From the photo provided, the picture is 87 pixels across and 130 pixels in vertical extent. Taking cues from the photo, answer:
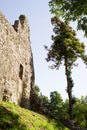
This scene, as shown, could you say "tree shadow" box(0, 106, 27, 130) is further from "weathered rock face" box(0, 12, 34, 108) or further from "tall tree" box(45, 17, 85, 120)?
"tall tree" box(45, 17, 85, 120)

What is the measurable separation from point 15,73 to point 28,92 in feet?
10.2

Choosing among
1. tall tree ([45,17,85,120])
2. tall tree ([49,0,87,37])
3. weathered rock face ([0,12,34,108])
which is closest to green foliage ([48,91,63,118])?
tall tree ([45,17,85,120])

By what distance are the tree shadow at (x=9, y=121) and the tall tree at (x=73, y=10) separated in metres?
6.02

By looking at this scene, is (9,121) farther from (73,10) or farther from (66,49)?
(66,49)

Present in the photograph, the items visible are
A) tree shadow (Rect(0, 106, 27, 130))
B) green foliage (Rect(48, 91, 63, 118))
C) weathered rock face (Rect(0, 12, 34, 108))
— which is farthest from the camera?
green foliage (Rect(48, 91, 63, 118))

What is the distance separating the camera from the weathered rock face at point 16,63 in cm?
1534

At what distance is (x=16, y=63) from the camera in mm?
17609

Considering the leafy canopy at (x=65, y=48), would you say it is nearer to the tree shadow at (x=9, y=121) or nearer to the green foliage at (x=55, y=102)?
the tree shadow at (x=9, y=121)

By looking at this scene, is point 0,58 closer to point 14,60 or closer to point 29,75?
point 14,60

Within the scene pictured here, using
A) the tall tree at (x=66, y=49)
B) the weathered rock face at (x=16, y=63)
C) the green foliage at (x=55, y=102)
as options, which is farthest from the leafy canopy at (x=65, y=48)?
the green foliage at (x=55, y=102)

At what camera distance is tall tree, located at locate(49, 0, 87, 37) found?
42.3 ft

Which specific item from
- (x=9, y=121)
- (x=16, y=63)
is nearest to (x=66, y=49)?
(x=16, y=63)

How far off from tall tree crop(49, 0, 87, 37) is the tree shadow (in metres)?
6.02

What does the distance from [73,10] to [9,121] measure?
273 inches
